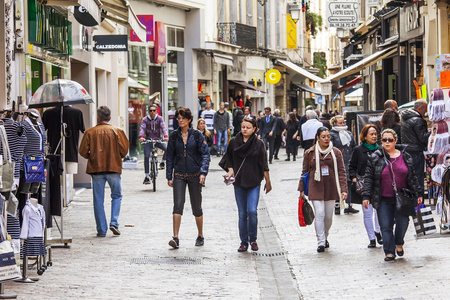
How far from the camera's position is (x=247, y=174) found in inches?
470

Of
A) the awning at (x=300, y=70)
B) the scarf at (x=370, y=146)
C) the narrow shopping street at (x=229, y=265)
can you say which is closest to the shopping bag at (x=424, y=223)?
the narrow shopping street at (x=229, y=265)

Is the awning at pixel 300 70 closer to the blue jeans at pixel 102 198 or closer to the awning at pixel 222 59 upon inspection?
the awning at pixel 222 59

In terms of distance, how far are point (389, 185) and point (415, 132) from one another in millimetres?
4555

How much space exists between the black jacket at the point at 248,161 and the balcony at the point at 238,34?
103 ft

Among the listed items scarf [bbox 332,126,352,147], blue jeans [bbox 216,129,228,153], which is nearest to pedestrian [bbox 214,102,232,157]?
blue jeans [bbox 216,129,228,153]

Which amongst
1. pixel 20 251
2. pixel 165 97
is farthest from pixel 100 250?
pixel 165 97

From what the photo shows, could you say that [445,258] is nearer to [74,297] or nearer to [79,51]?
[74,297]

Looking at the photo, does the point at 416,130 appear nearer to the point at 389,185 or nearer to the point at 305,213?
the point at 305,213

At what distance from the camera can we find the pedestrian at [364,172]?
12.0 meters

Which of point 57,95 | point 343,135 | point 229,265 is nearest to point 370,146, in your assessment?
point 343,135

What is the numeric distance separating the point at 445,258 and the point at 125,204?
27.8 feet

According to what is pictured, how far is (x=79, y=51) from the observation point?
20.0 m

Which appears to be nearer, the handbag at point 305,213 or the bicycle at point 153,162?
the handbag at point 305,213

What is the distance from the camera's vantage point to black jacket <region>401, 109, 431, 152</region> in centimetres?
1503
